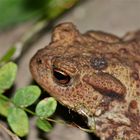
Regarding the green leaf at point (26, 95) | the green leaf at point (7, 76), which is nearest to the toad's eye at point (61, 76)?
the green leaf at point (26, 95)

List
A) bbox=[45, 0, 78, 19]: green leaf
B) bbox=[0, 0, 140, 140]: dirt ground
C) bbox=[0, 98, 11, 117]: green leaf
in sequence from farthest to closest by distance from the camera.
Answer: bbox=[0, 0, 140, 140]: dirt ground → bbox=[45, 0, 78, 19]: green leaf → bbox=[0, 98, 11, 117]: green leaf

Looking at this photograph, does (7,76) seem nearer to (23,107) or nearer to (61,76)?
(23,107)

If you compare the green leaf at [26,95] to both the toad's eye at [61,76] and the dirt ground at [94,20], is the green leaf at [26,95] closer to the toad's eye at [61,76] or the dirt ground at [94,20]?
the toad's eye at [61,76]


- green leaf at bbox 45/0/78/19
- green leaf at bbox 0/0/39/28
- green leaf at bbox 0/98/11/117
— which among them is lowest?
green leaf at bbox 0/98/11/117

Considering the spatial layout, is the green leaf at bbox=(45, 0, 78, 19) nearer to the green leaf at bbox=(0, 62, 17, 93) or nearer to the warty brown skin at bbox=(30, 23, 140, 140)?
the warty brown skin at bbox=(30, 23, 140, 140)

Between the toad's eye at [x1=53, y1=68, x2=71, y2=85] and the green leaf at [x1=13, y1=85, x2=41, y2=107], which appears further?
the toad's eye at [x1=53, y1=68, x2=71, y2=85]

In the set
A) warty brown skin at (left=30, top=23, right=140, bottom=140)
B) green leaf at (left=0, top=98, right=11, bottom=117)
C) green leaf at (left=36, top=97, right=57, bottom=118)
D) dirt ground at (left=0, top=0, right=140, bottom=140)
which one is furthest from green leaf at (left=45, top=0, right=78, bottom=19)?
green leaf at (left=36, top=97, right=57, bottom=118)
